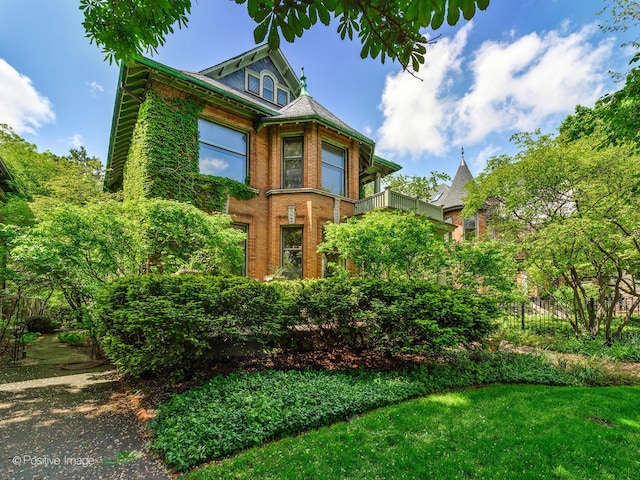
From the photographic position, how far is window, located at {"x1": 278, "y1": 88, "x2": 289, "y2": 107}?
14.7 metres

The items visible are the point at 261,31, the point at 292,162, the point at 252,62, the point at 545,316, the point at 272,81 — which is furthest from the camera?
the point at 272,81

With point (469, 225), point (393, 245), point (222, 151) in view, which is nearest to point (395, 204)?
point (393, 245)

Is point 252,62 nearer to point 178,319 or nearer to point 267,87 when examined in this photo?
point 267,87

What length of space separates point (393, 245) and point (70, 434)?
23.6 feet

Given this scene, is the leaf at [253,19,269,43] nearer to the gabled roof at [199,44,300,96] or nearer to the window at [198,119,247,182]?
the window at [198,119,247,182]

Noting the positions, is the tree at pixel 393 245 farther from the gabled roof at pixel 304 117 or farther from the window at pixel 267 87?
the window at pixel 267 87

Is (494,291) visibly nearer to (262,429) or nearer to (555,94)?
(555,94)

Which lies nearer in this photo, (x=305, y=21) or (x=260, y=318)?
(x=305, y=21)

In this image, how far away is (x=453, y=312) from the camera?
533 centimetres

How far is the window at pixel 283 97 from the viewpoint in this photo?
14.7m

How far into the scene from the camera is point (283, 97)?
584 inches

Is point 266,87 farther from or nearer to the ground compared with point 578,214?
farther from the ground

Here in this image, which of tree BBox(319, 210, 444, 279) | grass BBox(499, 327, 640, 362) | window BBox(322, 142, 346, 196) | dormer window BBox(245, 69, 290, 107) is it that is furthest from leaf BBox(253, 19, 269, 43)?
dormer window BBox(245, 69, 290, 107)

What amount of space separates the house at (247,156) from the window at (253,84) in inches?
1.7
